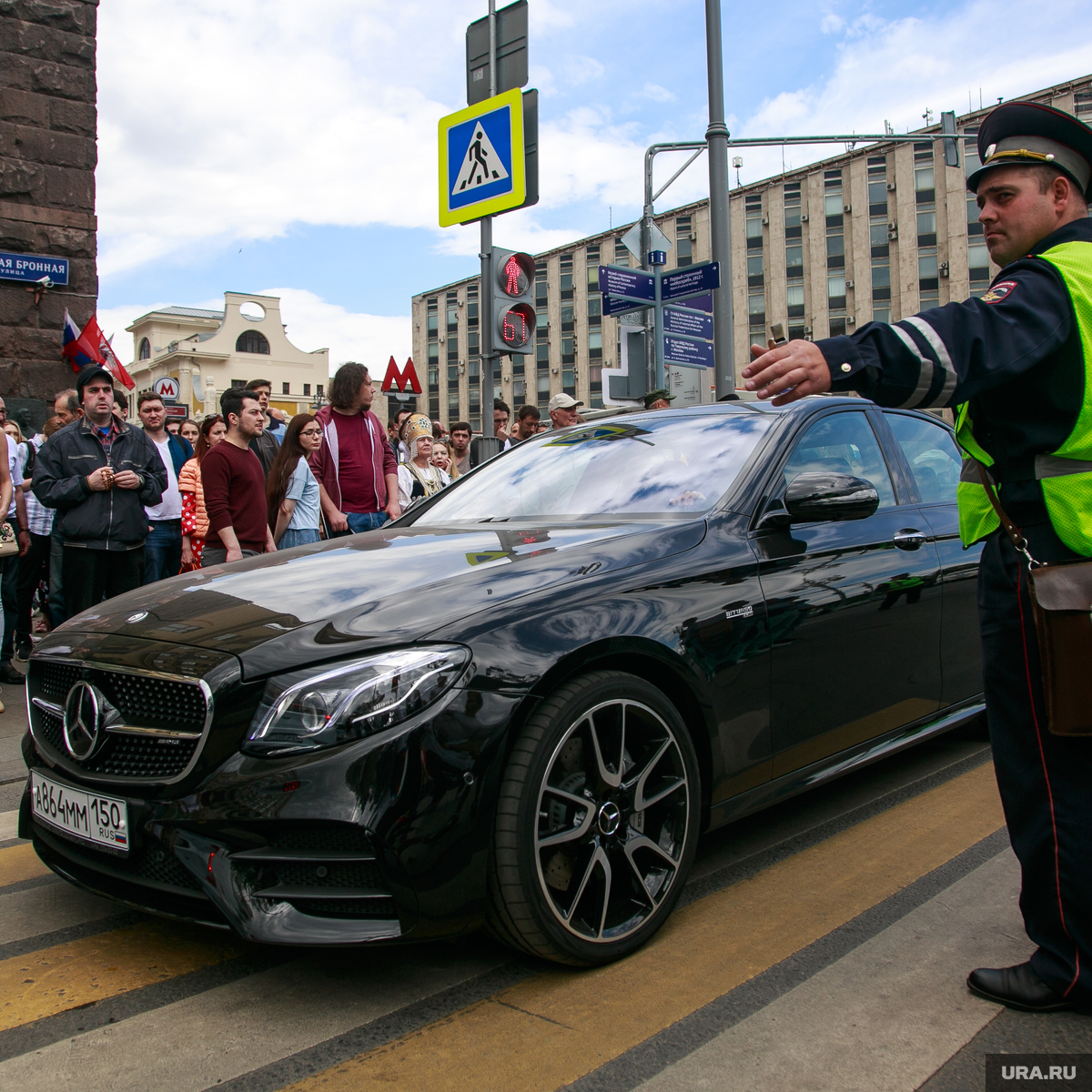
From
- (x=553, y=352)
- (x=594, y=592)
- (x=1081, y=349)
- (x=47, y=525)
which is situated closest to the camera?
(x=1081, y=349)

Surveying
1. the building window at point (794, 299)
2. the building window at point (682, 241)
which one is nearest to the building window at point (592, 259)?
the building window at point (682, 241)

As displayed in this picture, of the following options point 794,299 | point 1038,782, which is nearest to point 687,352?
point 1038,782

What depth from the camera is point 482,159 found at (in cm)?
770

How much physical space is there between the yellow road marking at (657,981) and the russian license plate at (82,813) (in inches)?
28.6

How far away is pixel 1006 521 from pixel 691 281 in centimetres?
1021

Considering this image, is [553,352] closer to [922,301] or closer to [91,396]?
[922,301]

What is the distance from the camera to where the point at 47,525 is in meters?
7.24

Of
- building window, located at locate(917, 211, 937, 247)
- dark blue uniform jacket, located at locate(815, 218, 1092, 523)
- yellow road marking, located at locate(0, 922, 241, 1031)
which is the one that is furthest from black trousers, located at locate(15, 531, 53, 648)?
building window, located at locate(917, 211, 937, 247)

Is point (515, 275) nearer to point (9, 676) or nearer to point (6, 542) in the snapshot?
point (6, 542)

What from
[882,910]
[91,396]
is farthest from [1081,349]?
[91,396]

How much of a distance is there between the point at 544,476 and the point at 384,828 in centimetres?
182

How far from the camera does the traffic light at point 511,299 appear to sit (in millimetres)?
7609

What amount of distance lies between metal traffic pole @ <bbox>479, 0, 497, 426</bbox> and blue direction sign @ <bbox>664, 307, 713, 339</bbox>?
5465 mm

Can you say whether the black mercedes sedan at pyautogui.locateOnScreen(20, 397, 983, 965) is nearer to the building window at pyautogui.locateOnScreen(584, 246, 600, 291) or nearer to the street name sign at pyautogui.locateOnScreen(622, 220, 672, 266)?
the street name sign at pyautogui.locateOnScreen(622, 220, 672, 266)
